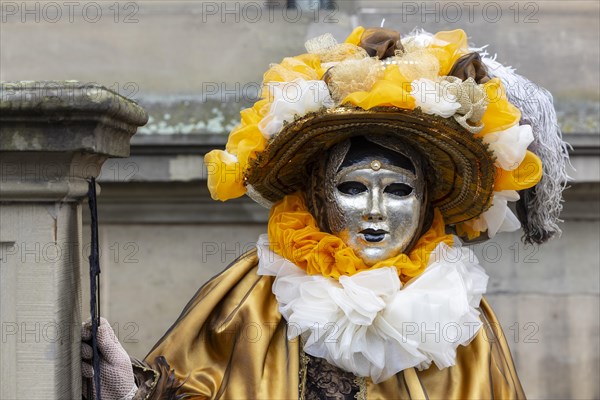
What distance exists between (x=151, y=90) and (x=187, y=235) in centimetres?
62

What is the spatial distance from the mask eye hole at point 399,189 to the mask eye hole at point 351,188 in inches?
2.3

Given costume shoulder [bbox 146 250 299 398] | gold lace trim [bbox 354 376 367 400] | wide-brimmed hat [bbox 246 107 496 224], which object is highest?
wide-brimmed hat [bbox 246 107 496 224]

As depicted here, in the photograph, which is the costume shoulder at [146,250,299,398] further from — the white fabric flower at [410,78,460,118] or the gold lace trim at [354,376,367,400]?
the white fabric flower at [410,78,460,118]

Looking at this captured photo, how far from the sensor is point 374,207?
230 centimetres

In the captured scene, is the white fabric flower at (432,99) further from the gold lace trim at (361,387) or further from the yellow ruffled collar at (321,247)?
the gold lace trim at (361,387)

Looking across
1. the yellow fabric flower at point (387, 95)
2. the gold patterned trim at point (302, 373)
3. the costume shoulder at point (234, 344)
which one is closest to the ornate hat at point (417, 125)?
the yellow fabric flower at point (387, 95)

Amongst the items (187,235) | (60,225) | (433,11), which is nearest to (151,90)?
(187,235)

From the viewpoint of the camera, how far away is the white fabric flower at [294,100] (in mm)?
2246

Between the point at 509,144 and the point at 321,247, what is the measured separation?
53 centimetres

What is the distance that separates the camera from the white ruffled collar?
2.21 m

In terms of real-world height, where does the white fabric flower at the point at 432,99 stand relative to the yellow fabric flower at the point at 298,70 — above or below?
below

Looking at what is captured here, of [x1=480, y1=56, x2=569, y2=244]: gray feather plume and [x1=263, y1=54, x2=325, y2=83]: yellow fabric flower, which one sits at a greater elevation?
[x1=263, y1=54, x2=325, y2=83]: yellow fabric flower

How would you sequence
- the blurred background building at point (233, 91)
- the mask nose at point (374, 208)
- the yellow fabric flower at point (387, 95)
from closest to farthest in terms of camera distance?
the yellow fabric flower at point (387, 95)
the mask nose at point (374, 208)
the blurred background building at point (233, 91)

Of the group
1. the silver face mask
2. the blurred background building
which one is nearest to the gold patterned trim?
the silver face mask
